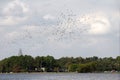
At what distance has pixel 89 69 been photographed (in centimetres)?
19962

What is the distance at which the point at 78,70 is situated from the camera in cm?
19862

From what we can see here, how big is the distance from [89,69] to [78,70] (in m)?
5.70
